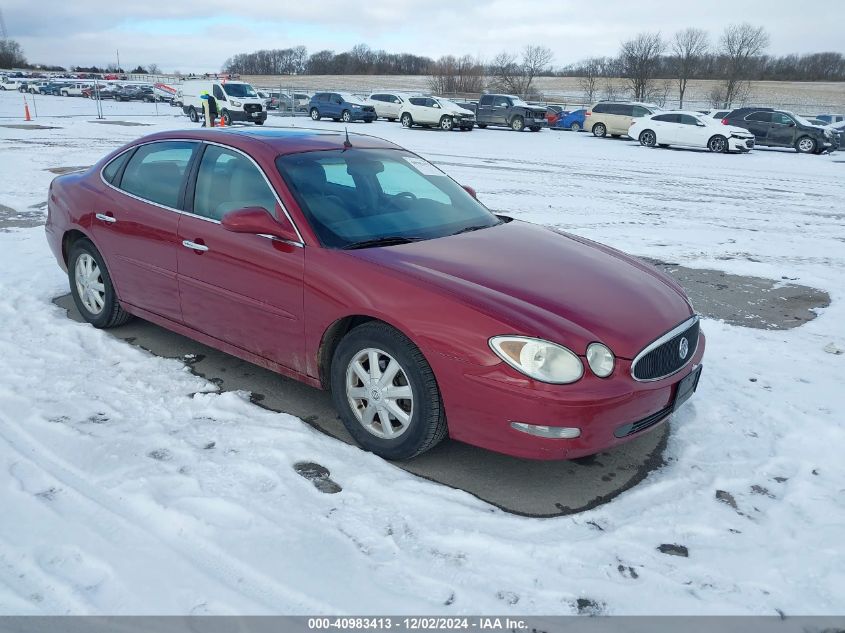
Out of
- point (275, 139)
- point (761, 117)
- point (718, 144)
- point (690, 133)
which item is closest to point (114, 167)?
point (275, 139)

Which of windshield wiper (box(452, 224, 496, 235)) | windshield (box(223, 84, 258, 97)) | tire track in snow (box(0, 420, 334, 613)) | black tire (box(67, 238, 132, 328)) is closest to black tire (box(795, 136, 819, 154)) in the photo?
windshield (box(223, 84, 258, 97))

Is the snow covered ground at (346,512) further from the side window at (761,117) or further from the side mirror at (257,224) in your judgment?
the side window at (761,117)

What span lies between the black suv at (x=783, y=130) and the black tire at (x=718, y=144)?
3.26 meters

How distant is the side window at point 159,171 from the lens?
14.7 ft

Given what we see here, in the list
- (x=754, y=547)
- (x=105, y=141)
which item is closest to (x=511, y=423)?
(x=754, y=547)

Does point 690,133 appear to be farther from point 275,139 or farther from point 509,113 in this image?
point 275,139

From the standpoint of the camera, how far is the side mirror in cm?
371

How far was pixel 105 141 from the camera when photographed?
19.3 m

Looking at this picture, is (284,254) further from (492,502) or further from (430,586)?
(430,586)

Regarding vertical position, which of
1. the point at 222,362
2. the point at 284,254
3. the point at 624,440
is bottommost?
the point at 222,362

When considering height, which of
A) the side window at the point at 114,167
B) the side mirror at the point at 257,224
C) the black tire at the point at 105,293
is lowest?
the black tire at the point at 105,293

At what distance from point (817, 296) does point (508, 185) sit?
7.26m

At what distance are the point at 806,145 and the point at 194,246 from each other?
27.2m

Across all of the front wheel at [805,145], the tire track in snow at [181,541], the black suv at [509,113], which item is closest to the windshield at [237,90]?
the black suv at [509,113]
